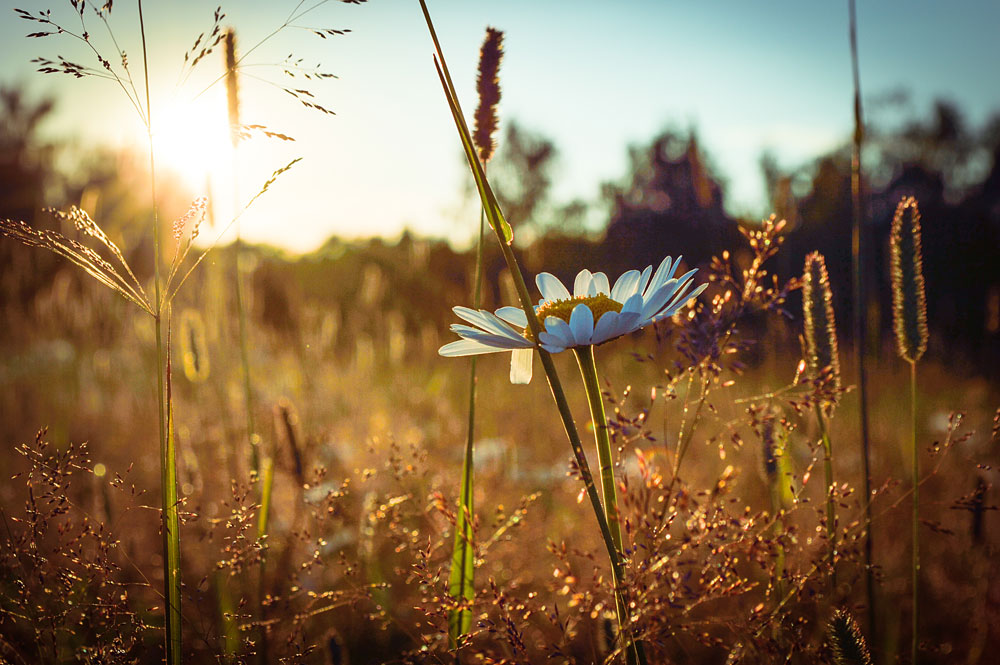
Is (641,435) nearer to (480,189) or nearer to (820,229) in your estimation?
(480,189)

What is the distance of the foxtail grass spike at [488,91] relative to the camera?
874 mm

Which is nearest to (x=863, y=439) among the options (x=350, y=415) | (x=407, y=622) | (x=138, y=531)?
(x=407, y=622)

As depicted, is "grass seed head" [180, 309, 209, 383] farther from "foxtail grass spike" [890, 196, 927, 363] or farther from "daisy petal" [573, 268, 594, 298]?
"foxtail grass spike" [890, 196, 927, 363]

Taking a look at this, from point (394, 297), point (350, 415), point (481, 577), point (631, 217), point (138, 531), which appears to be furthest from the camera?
point (631, 217)

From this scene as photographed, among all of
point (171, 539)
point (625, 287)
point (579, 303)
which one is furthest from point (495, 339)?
point (171, 539)

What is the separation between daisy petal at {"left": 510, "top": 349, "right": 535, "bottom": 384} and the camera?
0.91 meters

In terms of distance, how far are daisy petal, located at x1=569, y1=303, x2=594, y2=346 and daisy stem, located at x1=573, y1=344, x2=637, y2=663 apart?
0.08 feet

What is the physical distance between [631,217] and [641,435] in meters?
8.22

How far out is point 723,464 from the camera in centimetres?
299

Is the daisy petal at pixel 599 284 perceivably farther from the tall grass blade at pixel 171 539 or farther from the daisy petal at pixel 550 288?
the tall grass blade at pixel 171 539

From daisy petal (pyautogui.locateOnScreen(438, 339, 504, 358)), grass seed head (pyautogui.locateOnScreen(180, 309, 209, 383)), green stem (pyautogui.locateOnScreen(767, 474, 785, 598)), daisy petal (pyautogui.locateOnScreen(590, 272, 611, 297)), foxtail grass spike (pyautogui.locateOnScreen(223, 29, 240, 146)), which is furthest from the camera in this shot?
grass seed head (pyautogui.locateOnScreen(180, 309, 209, 383))

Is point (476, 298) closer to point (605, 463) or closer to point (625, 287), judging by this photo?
point (625, 287)

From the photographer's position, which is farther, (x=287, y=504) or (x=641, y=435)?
(x=287, y=504)

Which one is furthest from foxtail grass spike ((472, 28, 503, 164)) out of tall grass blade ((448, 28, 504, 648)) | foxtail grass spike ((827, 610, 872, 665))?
foxtail grass spike ((827, 610, 872, 665))
